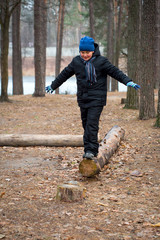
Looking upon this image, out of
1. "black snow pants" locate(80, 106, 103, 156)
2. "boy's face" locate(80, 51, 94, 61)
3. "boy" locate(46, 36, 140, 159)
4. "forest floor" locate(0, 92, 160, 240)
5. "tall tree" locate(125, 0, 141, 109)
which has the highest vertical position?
"tall tree" locate(125, 0, 141, 109)

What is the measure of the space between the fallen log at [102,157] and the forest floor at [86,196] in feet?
0.53

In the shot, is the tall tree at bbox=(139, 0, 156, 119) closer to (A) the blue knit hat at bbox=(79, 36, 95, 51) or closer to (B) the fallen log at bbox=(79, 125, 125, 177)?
(B) the fallen log at bbox=(79, 125, 125, 177)

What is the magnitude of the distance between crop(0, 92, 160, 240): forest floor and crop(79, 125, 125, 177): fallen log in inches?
6.3

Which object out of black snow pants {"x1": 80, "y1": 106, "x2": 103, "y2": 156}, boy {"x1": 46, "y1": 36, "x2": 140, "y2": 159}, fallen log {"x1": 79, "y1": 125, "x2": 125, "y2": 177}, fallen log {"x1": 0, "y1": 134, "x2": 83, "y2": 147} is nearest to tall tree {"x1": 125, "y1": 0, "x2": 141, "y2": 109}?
fallen log {"x1": 79, "y1": 125, "x2": 125, "y2": 177}

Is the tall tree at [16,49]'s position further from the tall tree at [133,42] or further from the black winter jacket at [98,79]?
the black winter jacket at [98,79]

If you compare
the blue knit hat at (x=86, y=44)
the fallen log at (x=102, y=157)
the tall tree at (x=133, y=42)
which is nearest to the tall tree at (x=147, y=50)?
the tall tree at (x=133, y=42)

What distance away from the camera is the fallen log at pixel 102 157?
18.6ft

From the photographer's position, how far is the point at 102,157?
617cm

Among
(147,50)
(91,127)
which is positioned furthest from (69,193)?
(147,50)

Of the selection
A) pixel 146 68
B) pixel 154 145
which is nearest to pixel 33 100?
pixel 146 68

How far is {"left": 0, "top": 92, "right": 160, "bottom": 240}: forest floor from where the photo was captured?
12.7 feet

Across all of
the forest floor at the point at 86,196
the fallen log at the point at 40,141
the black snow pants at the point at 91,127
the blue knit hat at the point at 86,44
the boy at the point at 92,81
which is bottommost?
the forest floor at the point at 86,196

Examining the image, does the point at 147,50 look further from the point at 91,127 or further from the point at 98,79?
the point at 91,127

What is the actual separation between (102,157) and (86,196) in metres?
1.36
